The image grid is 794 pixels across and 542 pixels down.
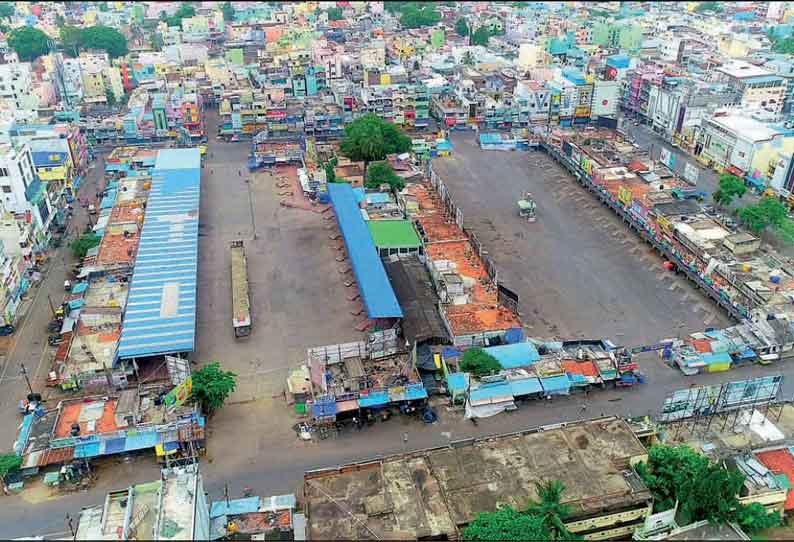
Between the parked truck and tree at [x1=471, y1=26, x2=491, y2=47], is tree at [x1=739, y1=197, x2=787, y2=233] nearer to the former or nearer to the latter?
the parked truck

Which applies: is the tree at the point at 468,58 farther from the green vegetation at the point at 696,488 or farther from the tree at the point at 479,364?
the green vegetation at the point at 696,488

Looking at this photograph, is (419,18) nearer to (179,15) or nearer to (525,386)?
(179,15)

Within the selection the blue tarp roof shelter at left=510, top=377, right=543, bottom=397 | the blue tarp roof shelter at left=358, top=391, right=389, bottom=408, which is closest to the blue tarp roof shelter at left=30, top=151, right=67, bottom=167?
the blue tarp roof shelter at left=358, top=391, right=389, bottom=408

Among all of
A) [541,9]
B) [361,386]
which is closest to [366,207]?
[361,386]

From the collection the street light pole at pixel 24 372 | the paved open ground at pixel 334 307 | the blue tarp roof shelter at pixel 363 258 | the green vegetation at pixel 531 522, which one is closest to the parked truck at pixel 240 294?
the paved open ground at pixel 334 307

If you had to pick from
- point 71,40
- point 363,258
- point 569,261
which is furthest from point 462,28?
point 363,258

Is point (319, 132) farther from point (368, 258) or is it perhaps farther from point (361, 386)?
point (361, 386)

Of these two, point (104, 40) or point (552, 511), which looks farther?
point (104, 40)
